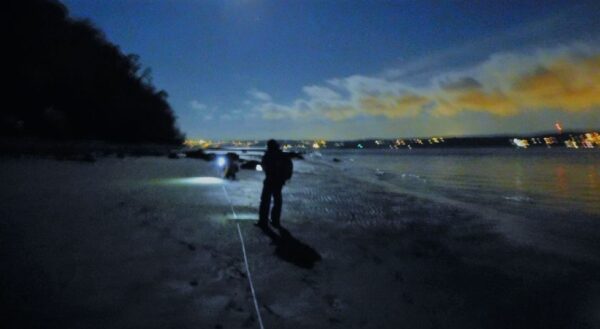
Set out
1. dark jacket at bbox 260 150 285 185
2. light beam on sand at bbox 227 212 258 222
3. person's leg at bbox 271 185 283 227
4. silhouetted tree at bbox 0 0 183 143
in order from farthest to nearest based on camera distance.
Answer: silhouetted tree at bbox 0 0 183 143 → light beam on sand at bbox 227 212 258 222 → person's leg at bbox 271 185 283 227 → dark jacket at bbox 260 150 285 185

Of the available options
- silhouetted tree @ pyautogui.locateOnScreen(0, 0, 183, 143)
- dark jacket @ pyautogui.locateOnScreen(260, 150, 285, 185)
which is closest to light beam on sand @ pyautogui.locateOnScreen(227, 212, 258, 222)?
dark jacket @ pyautogui.locateOnScreen(260, 150, 285, 185)

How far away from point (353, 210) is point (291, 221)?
3.73m

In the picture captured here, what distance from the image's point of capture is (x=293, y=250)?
811 centimetres

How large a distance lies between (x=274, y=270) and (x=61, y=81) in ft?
165

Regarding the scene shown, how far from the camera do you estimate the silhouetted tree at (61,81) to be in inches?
1598

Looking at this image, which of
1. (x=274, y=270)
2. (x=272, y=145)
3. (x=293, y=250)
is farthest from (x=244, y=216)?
(x=274, y=270)

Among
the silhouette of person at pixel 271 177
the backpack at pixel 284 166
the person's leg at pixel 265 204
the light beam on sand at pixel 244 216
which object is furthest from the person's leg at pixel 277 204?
the light beam on sand at pixel 244 216

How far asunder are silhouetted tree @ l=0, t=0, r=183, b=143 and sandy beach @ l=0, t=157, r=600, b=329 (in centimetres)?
3382

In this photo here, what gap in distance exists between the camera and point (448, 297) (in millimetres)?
6238

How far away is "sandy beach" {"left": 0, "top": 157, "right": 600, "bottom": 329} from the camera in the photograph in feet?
16.6

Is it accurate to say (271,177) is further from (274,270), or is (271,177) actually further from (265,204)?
(274,270)

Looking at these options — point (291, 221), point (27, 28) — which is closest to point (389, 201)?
point (291, 221)

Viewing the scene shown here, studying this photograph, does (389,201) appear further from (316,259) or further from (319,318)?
(319,318)

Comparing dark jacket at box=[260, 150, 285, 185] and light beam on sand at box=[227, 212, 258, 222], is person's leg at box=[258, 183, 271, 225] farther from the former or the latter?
light beam on sand at box=[227, 212, 258, 222]
